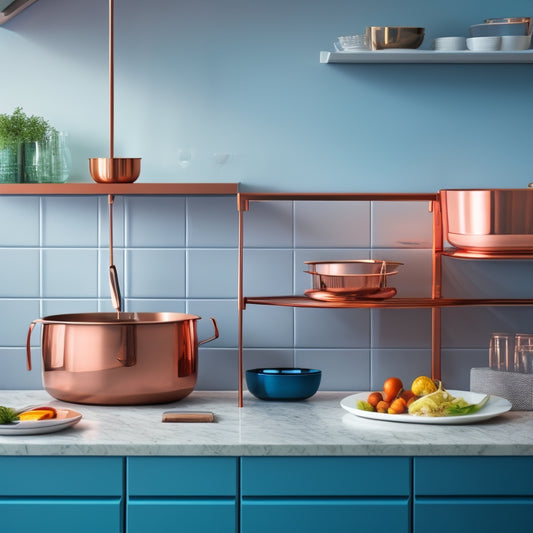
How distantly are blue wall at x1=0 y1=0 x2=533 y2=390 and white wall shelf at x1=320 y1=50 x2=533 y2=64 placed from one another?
64 millimetres

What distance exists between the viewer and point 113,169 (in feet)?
7.05

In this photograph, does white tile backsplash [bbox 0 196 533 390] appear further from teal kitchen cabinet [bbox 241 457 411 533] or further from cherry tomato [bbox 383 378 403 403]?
teal kitchen cabinet [bbox 241 457 411 533]

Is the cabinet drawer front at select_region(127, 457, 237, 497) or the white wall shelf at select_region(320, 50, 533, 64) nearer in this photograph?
the cabinet drawer front at select_region(127, 457, 237, 497)

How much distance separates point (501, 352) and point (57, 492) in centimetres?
114

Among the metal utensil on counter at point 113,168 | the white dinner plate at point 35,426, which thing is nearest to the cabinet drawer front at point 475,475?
the white dinner plate at point 35,426

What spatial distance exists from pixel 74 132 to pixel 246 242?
58cm

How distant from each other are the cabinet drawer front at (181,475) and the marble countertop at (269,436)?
0.03 m

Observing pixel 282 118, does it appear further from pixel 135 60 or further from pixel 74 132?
pixel 74 132

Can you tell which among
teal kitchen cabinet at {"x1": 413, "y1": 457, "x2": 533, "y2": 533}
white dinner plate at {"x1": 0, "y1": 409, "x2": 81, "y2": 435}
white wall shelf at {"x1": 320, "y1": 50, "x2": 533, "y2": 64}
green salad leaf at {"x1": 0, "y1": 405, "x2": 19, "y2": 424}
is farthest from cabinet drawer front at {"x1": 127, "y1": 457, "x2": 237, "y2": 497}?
white wall shelf at {"x1": 320, "y1": 50, "x2": 533, "y2": 64}

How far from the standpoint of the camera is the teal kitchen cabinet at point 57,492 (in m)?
1.73

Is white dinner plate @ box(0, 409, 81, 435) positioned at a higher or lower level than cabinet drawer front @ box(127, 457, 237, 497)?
higher

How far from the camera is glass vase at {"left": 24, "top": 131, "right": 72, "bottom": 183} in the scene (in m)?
2.23

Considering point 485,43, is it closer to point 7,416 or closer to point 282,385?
point 282,385

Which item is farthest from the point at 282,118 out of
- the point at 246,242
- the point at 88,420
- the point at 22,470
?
the point at 22,470
